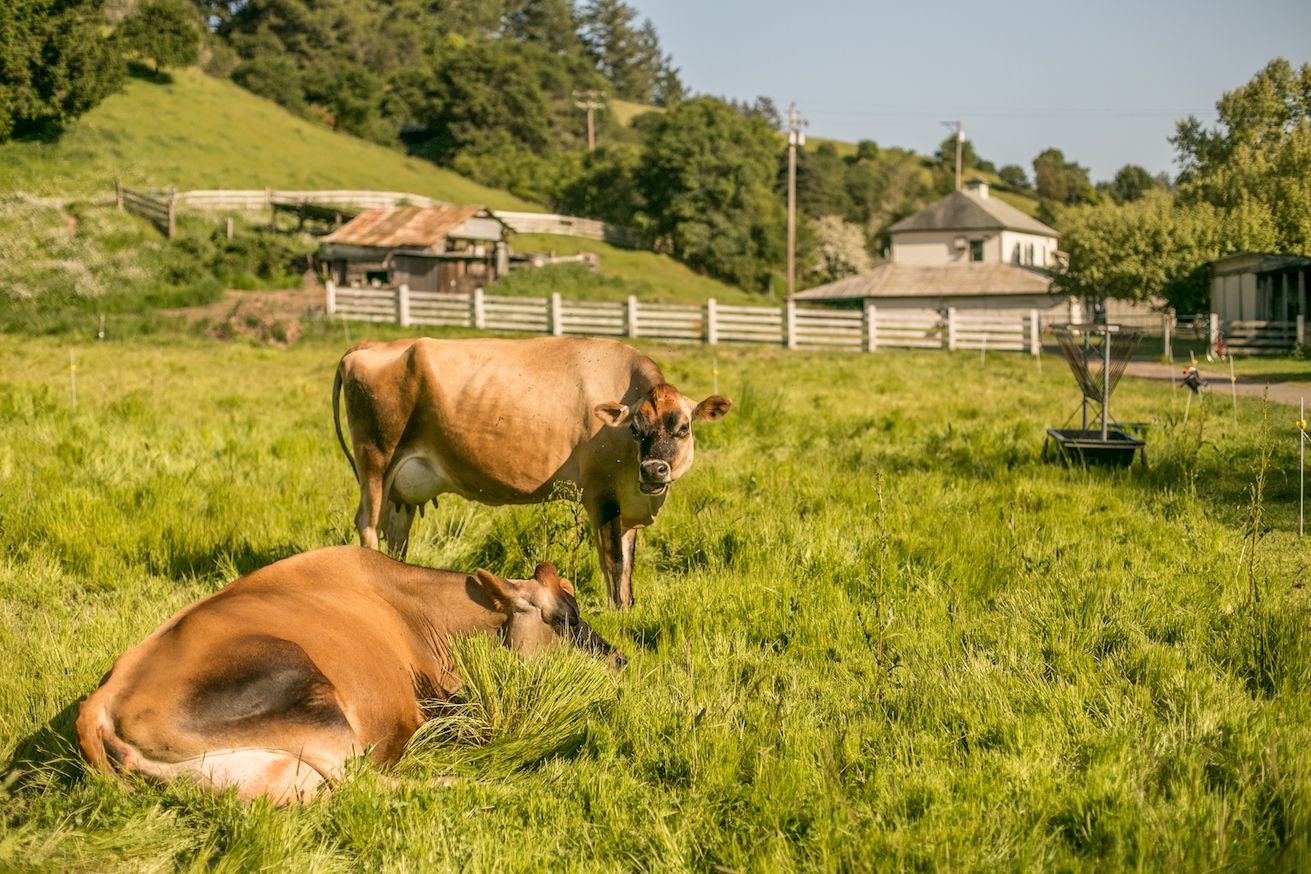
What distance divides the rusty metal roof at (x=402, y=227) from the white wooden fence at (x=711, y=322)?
912 centimetres

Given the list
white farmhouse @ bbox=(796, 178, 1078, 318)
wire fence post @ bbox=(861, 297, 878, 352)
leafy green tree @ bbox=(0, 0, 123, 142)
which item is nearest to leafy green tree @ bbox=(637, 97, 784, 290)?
white farmhouse @ bbox=(796, 178, 1078, 318)

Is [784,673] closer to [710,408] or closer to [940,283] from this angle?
[710,408]

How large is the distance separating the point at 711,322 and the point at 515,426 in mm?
24464

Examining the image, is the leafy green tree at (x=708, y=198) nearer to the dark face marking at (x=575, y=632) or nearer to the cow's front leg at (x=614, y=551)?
the cow's front leg at (x=614, y=551)

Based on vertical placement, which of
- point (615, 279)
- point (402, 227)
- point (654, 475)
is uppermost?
point (402, 227)

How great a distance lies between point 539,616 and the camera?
14.6 feet

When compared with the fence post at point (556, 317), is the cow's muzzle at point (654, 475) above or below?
below

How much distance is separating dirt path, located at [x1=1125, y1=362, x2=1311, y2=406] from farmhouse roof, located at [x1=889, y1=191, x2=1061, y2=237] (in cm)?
4061

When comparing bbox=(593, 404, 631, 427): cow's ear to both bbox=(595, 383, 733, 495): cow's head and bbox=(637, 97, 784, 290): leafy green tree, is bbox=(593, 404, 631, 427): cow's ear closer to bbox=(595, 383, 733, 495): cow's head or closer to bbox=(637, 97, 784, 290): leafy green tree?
bbox=(595, 383, 733, 495): cow's head

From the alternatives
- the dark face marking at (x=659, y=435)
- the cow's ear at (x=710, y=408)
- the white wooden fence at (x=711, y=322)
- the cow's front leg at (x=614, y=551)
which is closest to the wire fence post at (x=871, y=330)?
the white wooden fence at (x=711, y=322)

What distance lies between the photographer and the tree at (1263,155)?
2103 cm

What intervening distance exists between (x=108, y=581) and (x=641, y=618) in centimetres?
306

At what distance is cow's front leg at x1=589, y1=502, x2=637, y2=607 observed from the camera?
5.88 metres

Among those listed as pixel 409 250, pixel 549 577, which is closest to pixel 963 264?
pixel 409 250
